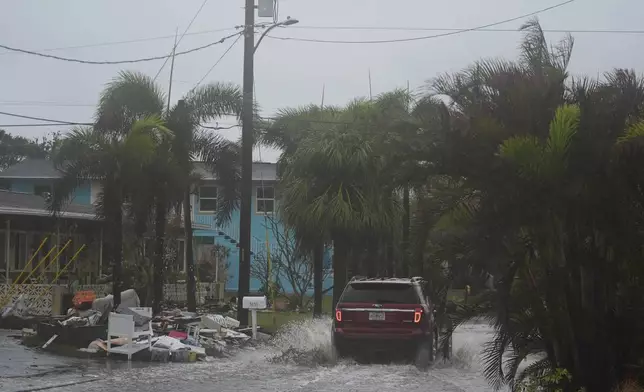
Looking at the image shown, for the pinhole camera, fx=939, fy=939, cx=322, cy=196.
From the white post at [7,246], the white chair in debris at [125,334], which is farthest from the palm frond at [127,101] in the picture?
the white chair in debris at [125,334]

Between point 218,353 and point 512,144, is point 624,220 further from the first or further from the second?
point 218,353

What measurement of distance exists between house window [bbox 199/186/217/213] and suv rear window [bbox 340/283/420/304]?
99.3 ft

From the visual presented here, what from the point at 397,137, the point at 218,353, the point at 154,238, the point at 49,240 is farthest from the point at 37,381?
the point at 49,240

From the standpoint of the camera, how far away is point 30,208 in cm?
2861

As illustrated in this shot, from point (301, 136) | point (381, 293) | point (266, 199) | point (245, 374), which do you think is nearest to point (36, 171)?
point (266, 199)

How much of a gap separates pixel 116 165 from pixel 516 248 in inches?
603

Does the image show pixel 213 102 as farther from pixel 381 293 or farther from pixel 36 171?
pixel 36 171

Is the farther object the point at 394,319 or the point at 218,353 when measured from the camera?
the point at 218,353

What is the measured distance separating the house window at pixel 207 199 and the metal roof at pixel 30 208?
14.0 meters

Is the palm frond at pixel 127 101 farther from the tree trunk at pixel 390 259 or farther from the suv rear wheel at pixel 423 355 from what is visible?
the suv rear wheel at pixel 423 355

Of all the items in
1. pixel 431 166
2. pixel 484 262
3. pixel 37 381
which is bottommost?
pixel 37 381

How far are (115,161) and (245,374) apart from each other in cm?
904

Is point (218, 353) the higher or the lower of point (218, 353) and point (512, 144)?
the lower

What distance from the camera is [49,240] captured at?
32281 mm
